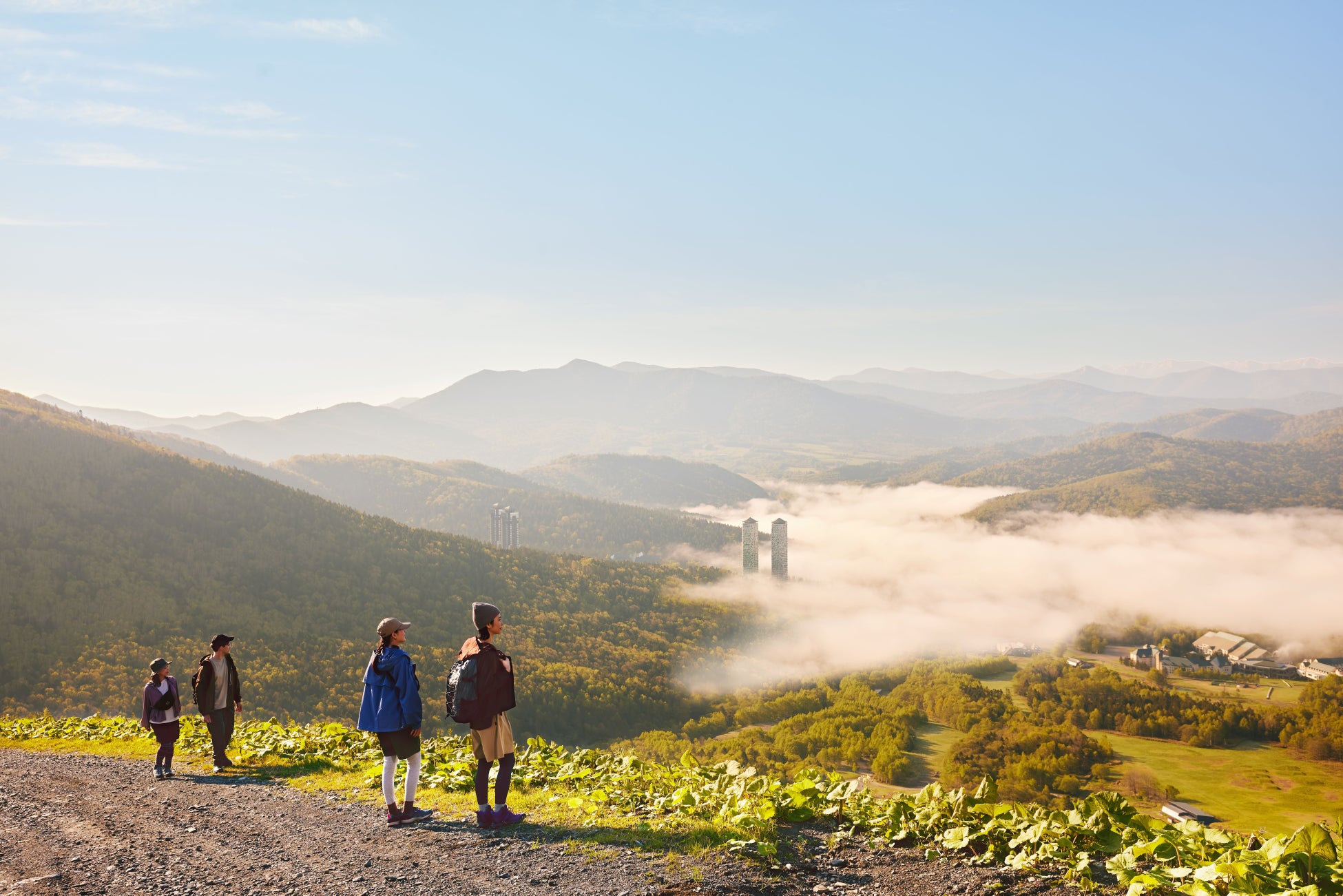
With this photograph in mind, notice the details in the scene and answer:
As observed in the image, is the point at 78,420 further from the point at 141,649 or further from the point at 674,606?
the point at 674,606

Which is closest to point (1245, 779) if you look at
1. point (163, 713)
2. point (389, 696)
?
point (389, 696)

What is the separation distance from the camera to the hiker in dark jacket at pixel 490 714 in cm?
906

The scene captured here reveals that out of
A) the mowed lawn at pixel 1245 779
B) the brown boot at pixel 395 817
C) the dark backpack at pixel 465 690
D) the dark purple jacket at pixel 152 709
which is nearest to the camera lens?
the dark backpack at pixel 465 690

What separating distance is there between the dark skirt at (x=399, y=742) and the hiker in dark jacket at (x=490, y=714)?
3.37 ft

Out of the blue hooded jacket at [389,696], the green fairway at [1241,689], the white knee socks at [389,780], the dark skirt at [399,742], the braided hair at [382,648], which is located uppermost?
the braided hair at [382,648]

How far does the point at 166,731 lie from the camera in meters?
13.5

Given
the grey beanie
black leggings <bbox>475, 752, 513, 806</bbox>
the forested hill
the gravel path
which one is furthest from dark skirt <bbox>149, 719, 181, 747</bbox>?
the forested hill

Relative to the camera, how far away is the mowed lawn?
108 metres

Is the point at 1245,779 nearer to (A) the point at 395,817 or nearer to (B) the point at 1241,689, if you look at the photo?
(B) the point at 1241,689

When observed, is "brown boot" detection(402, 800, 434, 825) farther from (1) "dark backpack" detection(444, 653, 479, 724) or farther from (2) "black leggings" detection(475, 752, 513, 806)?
(1) "dark backpack" detection(444, 653, 479, 724)

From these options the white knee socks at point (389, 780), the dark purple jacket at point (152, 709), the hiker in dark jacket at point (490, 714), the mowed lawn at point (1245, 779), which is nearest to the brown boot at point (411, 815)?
the white knee socks at point (389, 780)

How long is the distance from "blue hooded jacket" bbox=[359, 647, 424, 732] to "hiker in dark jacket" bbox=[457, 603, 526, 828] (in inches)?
38.9

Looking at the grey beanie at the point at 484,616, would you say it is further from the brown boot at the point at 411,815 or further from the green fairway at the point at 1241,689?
the green fairway at the point at 1241,689

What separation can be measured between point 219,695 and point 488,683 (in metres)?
8.36
